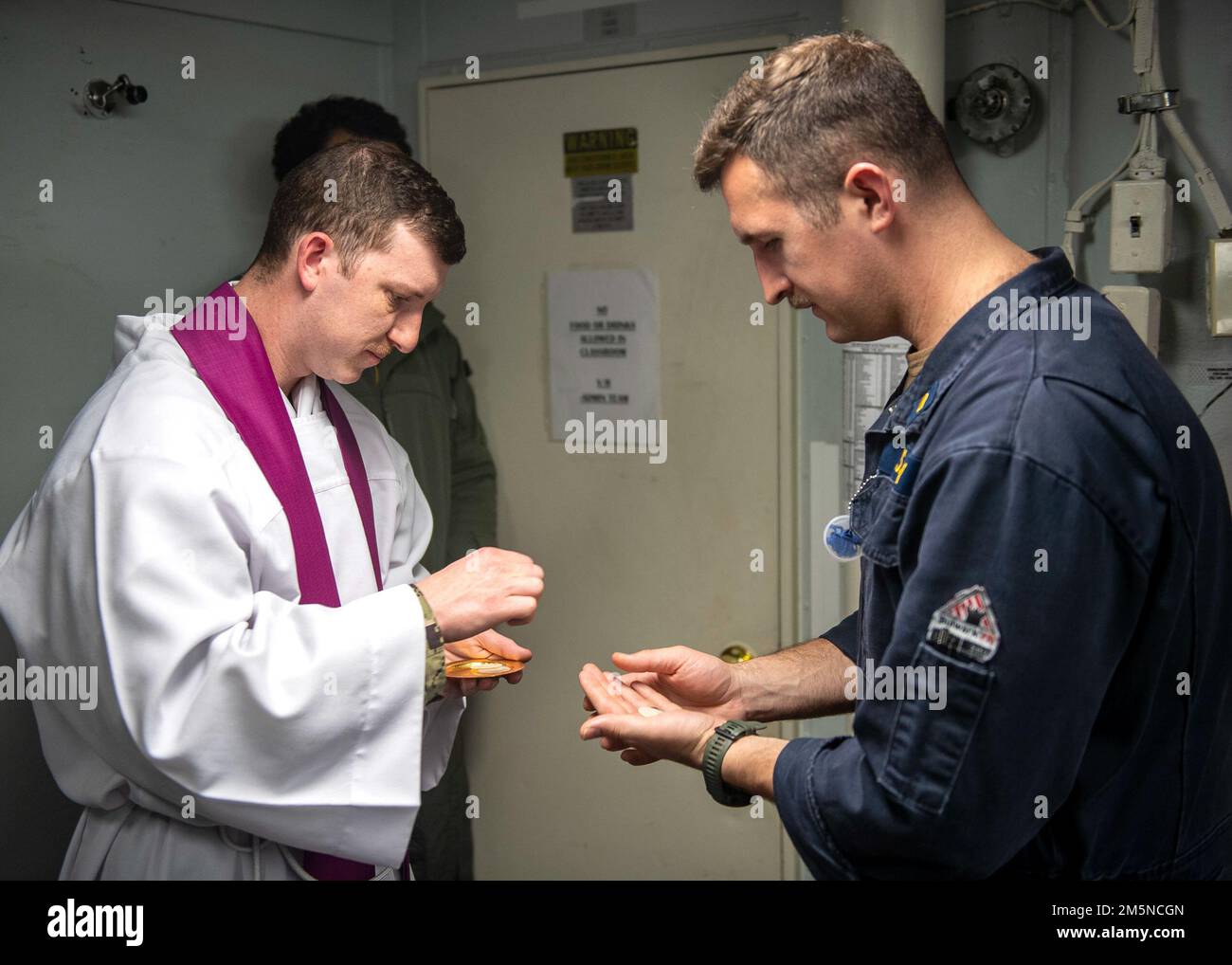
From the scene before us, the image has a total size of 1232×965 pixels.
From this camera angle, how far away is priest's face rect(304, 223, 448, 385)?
161cm

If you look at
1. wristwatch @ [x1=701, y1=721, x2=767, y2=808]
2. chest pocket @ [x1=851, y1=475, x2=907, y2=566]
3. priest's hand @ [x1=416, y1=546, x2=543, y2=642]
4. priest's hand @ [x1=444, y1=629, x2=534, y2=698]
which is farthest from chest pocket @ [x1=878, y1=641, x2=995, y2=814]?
priest's hand @ [x1=444, y1=629, x2=534, y2=698]

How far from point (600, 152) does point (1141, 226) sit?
1312 mm

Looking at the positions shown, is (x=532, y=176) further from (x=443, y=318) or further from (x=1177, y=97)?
(x=1177, y=97)

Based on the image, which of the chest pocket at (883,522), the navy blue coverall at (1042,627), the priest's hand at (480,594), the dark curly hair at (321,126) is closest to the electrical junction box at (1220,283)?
the navy blue coverall at (1042,627)

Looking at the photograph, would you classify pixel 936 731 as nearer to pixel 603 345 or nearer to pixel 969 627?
pixel 969 627

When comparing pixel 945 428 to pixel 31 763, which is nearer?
pixel 945 428

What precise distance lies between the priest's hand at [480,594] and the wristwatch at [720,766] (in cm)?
30

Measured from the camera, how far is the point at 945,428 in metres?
1.16

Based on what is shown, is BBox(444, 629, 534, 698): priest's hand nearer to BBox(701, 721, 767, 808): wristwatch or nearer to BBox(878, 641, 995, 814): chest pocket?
BBox(701, 721, 767, 808): wristwatch

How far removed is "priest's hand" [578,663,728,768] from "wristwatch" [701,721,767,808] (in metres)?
0.02

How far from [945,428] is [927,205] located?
0.91 feet

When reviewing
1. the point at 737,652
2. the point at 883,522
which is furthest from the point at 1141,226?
the point at 737,652
